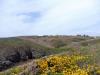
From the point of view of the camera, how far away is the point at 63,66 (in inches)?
950

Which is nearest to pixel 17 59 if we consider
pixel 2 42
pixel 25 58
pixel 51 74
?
pixel 25 58

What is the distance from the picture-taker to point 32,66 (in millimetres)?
23922

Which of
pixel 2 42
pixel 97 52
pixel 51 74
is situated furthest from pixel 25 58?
pixel 51 74

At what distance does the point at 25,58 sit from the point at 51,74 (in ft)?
49.5

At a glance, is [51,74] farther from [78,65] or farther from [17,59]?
[17,59]

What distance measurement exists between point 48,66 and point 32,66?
1.11m

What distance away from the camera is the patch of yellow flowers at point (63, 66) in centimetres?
2292

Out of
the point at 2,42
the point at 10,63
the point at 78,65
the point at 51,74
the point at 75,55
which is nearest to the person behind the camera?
the point at 51,74

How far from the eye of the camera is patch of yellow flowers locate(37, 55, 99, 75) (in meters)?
22.9

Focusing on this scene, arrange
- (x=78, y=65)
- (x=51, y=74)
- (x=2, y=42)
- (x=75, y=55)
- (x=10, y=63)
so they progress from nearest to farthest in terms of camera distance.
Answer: (x=51, y=74)
(x=78, y=65)
(x=75, y=55)
(x=10, y=63)
(x=2, y=42)

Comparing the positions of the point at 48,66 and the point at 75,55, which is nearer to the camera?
the point at 48,66

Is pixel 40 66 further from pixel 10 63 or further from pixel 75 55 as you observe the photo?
pixel 10 63

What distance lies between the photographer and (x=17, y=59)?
37.8m

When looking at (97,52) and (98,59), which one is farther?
(97,52)
